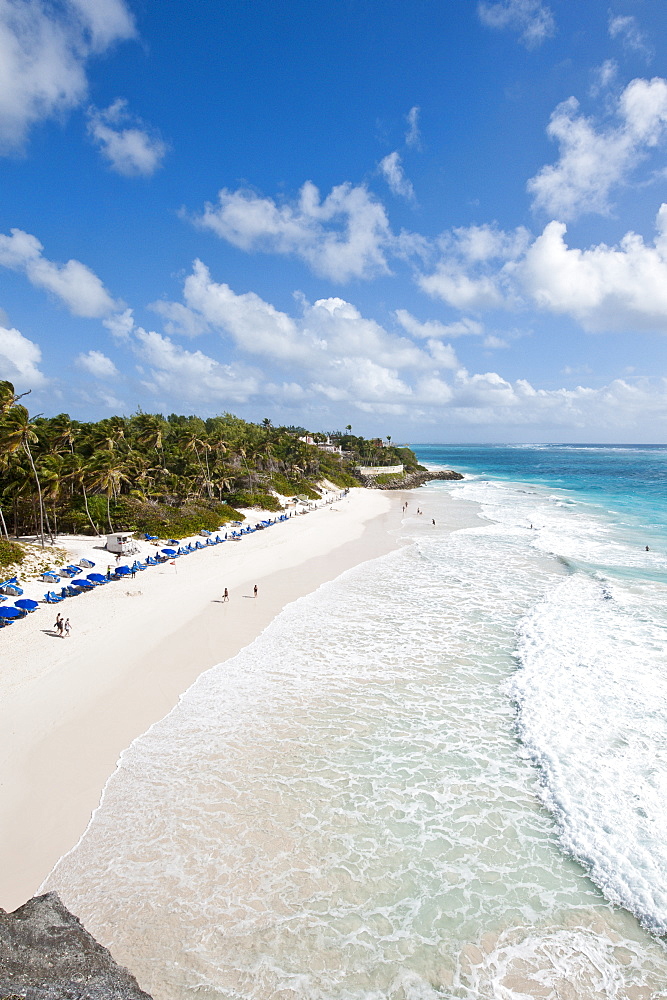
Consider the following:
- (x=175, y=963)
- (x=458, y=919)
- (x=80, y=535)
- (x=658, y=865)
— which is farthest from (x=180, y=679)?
(x=80, y=535)

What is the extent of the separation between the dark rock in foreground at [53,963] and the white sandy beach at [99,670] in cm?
343

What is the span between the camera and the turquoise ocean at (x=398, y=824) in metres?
7.63

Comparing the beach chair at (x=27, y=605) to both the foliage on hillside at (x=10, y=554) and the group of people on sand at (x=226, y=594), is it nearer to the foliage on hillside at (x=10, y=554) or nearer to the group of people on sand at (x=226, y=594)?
the foliage on hillside at (x=10, y=554)

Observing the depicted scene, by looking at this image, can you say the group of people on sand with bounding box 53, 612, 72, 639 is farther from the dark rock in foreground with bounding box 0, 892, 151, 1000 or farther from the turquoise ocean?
the dark rock in foreground with bounding box 0, 892, 151, 1000

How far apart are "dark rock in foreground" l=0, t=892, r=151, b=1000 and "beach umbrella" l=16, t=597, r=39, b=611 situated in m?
17.3

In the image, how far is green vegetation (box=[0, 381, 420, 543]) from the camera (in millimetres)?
31109

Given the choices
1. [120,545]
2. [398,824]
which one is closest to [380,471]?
[120,545]

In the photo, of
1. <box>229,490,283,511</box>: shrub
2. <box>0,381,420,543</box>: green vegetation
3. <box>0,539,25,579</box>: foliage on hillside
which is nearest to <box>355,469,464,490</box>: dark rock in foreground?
<box>0,381,420,543</box>: green vegetation

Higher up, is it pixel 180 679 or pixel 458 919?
pixel 180 679

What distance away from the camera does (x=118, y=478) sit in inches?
1437

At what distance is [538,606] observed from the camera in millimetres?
22578

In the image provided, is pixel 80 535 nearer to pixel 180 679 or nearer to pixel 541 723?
pixel 180 679

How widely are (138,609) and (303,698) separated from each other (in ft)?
36.9

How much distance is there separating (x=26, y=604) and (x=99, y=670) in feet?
24.0
